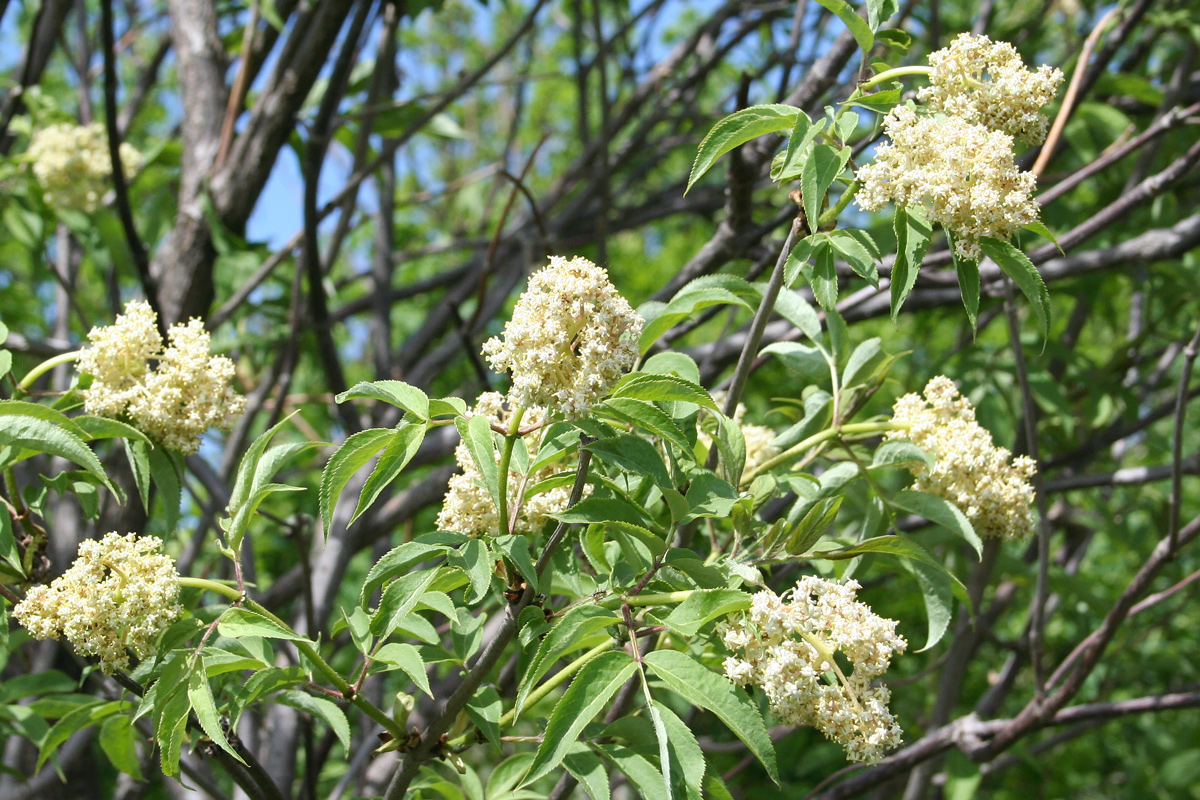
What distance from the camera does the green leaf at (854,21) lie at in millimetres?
1497

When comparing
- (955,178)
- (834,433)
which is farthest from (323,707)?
(955,178)

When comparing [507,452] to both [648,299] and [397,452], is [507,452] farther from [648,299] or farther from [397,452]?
[648,299]

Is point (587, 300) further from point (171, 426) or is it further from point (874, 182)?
point (171, 426)

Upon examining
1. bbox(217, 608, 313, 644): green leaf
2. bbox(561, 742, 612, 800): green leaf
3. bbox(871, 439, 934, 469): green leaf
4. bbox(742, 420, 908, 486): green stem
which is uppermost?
bbox(742, 420, 908, 486): green stem

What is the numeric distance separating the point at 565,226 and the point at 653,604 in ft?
10.0

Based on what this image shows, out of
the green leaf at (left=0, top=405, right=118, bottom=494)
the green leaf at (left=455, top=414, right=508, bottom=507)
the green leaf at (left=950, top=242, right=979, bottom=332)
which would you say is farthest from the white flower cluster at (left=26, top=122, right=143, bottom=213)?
the green leaf at (left=950, top=242, right=979, bottom=332)

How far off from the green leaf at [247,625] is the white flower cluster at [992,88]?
133 centimetres

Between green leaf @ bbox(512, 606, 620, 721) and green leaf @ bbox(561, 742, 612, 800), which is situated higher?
green leaf @ bbox(512, 606, 620, 721)

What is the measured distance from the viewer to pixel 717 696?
1363 millimetres

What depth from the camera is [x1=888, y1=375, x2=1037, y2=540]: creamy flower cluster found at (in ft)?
6.22

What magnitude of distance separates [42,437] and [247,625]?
1.47ft

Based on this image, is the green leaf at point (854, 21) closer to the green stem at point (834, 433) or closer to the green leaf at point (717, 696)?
the green stem at point (834, 433)

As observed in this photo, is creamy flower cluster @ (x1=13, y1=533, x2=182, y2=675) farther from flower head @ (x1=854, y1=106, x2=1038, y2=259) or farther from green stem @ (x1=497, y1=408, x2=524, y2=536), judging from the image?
flower head @ (x1=854, y1=106, x2=1038, y2=259)

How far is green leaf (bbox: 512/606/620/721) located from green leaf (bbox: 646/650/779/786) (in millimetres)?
106
